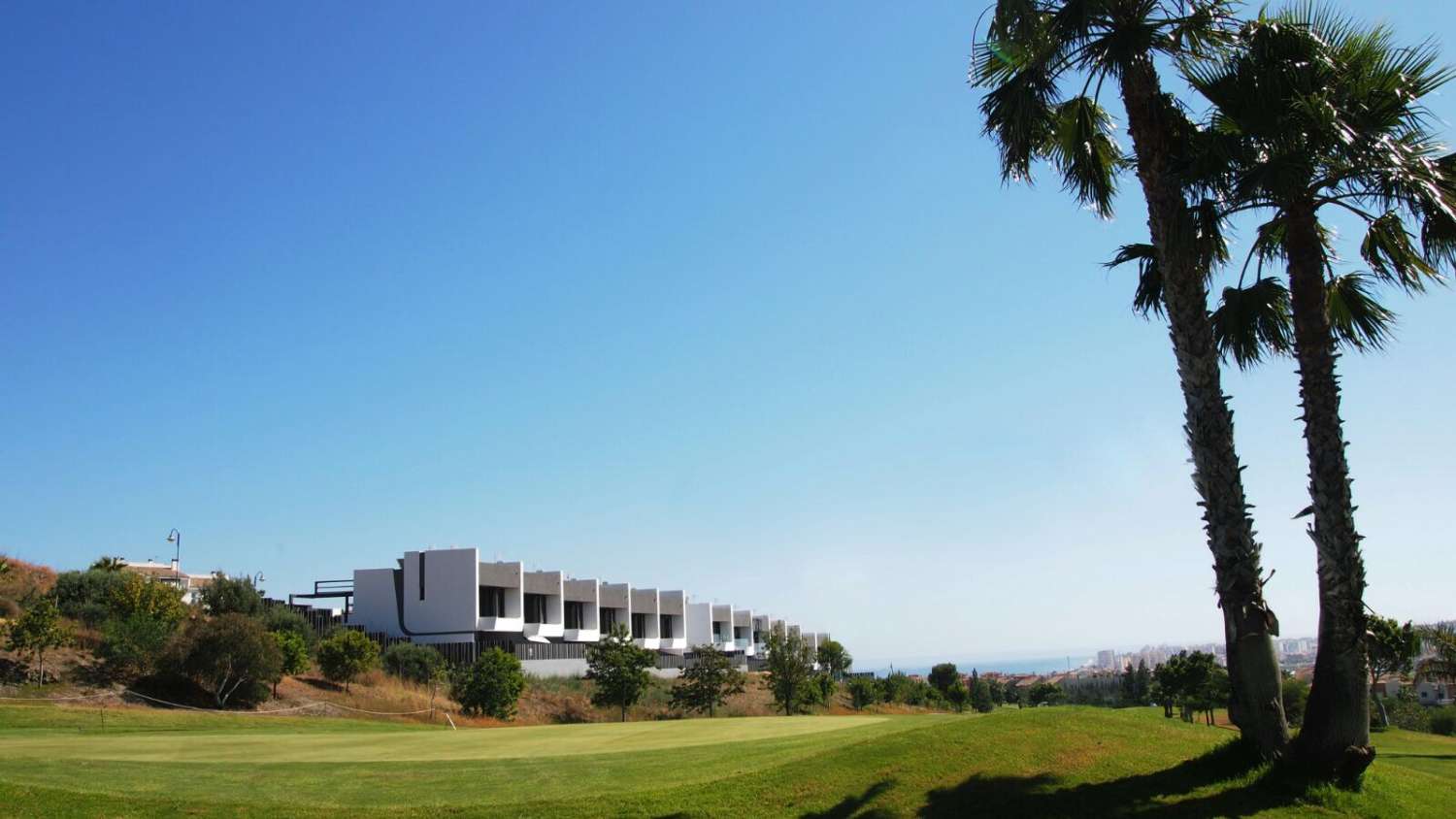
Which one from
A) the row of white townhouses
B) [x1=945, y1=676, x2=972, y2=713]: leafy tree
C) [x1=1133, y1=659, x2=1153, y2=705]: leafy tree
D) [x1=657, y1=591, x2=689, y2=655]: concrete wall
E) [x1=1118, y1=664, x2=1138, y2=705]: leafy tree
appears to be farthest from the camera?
[x1=657, y1=591, x2=689, y2=655]: concrete wall

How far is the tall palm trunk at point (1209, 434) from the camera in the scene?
1195cm

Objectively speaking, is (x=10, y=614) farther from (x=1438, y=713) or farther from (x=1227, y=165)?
(x=1438, y=713)

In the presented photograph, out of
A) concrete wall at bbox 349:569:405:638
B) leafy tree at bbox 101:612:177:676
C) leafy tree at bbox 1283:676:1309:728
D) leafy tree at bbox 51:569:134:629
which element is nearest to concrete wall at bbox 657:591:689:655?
concrete wall at bbox 349:569:405:638

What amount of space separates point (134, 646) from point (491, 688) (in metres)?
14.9

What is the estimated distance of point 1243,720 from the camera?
12078 millimetres

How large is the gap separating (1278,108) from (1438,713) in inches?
2453

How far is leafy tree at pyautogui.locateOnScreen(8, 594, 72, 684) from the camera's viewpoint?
129 feet

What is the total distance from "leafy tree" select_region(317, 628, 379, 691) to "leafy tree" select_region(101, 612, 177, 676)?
27.1ft

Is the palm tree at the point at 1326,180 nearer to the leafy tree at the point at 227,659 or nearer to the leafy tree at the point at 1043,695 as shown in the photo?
the leafy tree at the point at 227,659

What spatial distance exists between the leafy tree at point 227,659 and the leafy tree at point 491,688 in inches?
361

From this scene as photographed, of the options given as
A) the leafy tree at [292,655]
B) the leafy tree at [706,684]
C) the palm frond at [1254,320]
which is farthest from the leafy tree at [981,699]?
the palm frond at [1254,320]

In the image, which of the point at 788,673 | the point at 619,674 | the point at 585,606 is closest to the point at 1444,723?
the point at 788,673

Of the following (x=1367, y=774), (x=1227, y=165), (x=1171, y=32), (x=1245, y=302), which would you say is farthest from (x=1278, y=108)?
(x=1367, y=774)

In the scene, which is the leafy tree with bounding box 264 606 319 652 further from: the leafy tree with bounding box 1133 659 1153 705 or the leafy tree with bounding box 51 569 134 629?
the leafy tree with bounding box 1133 659 1153 705
